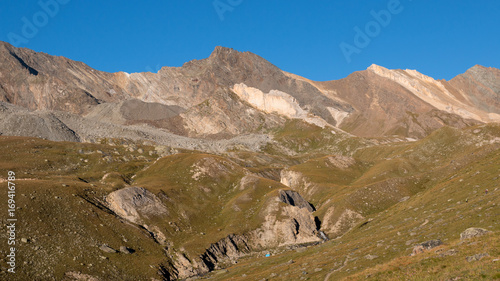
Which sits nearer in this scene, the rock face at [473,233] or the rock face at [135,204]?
the rock face at [473,233]

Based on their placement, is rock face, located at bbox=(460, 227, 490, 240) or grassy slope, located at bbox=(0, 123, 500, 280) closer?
rock face, located at bbox=(460, 227, 490, 240)

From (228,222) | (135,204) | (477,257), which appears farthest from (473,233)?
(135,204)

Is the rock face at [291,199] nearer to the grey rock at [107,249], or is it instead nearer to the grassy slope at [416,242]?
the grassy slope at [416,242]

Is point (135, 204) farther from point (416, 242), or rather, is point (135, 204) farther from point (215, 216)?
point (416, 242)

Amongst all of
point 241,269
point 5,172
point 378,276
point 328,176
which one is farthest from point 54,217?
point 328,176

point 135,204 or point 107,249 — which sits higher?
point 135,204

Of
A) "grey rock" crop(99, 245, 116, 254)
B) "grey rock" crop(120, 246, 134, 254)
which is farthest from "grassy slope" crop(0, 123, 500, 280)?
"grey rock" crop(120, 246, 134, 254)

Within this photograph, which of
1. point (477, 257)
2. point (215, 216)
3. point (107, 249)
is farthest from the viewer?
point (215, 216)

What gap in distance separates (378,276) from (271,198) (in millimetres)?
78021

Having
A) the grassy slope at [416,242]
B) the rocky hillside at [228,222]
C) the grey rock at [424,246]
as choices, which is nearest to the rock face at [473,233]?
the rocky hillside at [228,222]

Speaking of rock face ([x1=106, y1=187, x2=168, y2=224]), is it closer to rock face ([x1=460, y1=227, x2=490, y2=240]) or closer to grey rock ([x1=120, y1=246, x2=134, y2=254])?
grey rock ([x1=120, y1=246, x2=134, y2=254])

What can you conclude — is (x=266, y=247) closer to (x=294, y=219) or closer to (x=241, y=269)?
(x=294, y=219)

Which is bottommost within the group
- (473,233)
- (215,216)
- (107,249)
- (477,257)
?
(473,233)

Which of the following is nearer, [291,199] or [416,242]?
[416,242]
